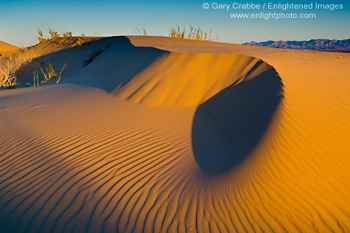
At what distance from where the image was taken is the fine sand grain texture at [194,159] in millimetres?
2381

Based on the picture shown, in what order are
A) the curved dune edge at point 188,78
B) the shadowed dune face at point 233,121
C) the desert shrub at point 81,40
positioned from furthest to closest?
the desert shrub at point 81,40, the curved dune edge at point 188,78, the shadowed dune face at point 233,121

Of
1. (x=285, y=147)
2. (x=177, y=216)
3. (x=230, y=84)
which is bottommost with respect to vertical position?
(x=177, y=216)

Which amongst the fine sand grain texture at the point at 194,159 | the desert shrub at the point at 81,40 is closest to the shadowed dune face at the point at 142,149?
the fine sand grain texture at the point at 194,159

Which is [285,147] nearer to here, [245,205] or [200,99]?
[245,205]

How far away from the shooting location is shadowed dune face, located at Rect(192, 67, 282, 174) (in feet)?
10.8

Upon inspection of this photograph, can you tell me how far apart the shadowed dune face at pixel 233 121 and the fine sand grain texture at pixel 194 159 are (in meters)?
0.02

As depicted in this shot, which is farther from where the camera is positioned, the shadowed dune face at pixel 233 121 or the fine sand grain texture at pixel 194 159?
the shadowed dune face at pixel 233 121

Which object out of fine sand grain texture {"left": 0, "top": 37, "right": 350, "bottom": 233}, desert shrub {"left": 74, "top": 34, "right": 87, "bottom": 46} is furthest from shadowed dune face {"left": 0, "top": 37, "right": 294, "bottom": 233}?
desert shrub {"left": 74, "top": 34, "right": 87, "bottom": 46}

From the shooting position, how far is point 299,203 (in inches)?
95.7

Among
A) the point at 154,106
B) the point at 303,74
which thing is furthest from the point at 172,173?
the point at 303,74

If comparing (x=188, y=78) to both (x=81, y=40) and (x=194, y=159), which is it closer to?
(x=194, y=159)

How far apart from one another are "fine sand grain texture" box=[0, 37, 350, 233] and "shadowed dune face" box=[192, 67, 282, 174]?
24 millimetres

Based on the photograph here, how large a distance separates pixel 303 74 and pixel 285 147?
2910 mm

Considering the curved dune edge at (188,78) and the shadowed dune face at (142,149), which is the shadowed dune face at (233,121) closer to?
the shadowed dune face at (142,149)
